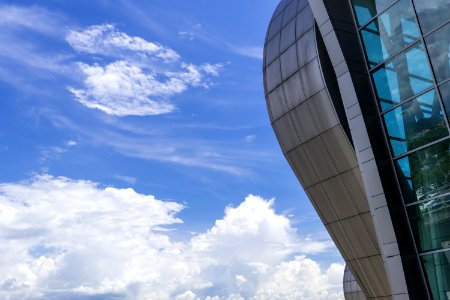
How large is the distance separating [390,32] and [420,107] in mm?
3119

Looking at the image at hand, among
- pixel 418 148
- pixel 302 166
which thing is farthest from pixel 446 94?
pixel 302 166

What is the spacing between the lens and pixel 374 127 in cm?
1828

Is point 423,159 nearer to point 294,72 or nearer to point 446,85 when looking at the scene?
point 446,85

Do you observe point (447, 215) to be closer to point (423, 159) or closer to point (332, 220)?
point (423, 159)

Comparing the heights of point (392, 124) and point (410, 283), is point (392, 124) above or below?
above

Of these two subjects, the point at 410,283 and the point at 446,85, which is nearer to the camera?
the point at 446,85

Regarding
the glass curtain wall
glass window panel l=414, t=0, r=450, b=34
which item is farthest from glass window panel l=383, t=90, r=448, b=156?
glass window panel l=414, t=0, r=450, b=34

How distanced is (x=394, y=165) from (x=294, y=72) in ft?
23.3

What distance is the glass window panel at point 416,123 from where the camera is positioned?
15.9 metres

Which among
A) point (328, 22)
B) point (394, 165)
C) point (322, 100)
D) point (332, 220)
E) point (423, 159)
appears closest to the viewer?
point (423, 159)

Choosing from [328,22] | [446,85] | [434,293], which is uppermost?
[328,22]

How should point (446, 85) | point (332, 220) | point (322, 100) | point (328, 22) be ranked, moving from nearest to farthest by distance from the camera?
1. point (446, 85)
2. point (328, 22)
3. point (322, 100)
4. point (332, 220)

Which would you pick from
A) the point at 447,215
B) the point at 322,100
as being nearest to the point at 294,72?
the point at 322,100

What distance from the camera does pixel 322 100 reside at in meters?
21.0
